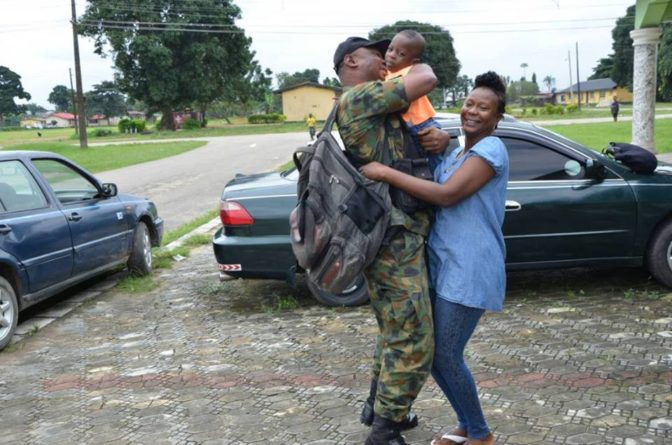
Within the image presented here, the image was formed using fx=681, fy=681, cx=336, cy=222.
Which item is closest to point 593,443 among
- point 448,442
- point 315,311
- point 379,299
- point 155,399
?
point 448,442

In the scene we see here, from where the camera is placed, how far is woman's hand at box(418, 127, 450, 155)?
284cm

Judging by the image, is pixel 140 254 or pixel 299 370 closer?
pixel 299 370

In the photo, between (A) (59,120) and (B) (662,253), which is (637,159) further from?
(A) (59,120)

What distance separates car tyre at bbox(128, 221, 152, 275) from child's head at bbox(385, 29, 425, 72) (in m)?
5.28

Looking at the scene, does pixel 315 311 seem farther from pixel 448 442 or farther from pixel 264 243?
pixel 448 442

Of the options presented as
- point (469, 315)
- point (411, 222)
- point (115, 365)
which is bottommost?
point (115, 365)

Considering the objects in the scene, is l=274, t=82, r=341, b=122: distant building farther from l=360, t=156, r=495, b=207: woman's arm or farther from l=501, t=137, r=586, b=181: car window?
l=360, t=156, r=495, b=207: woman's arm

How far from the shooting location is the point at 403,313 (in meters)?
2.84

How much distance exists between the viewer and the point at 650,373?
4.19 meters

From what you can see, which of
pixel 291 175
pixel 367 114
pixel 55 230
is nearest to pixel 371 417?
pixel 367 114

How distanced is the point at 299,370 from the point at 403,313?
6.09 feet

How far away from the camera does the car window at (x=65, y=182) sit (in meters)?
6.57

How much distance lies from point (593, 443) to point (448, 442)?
734 millimetres

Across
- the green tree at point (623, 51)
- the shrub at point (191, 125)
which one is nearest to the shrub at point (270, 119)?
the shrub at point (191, 125)
